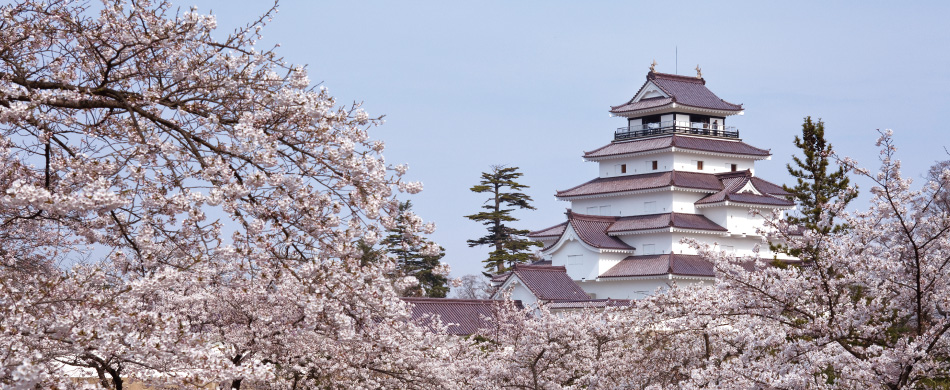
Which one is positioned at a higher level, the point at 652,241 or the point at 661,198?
the point at 661,198

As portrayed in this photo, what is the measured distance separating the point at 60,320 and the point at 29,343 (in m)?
0.43

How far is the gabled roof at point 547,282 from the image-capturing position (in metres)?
42.1

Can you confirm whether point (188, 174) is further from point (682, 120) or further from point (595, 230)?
point (682, 120)

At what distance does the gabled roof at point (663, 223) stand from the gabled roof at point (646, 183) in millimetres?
1493

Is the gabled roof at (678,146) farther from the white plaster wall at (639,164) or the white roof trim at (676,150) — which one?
the white plaster wall at (639,164)

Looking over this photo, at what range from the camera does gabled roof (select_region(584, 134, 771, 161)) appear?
50.6m

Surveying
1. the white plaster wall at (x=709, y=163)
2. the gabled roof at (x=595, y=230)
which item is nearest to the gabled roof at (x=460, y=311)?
the gabled roof at (x=595, y=230)

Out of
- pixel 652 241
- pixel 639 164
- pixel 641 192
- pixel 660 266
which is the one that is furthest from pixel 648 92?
pixel 660 266

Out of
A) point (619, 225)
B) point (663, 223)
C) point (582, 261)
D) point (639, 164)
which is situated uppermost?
point (639, 164)

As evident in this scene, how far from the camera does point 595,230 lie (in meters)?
50.1

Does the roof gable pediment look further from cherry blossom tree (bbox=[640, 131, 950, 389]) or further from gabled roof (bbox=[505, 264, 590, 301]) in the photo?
cherry blossom tree (bbox=[640, 131, 950, 389])

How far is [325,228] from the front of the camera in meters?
7.59

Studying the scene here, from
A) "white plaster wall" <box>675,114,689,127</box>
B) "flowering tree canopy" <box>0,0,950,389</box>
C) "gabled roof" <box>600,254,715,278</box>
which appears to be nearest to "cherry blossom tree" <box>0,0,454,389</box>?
"flowering tree canopy" <box>0,0,950,389</box>

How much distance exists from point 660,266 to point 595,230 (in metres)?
4.45
